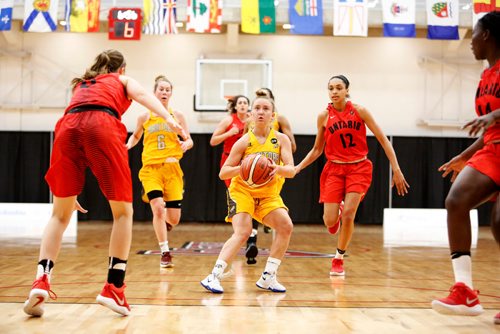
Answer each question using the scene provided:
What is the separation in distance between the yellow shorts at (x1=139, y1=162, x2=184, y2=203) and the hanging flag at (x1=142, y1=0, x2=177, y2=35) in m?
7.43

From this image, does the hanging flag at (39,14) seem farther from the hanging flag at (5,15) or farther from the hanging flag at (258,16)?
the hanging flag at (258,16)

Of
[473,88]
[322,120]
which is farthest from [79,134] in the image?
[473,88]

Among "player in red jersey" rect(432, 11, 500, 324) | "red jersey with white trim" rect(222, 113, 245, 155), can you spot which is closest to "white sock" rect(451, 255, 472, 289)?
"player in red jersey" rect(432, 11, 500, 324)

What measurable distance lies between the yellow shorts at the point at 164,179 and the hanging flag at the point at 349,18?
7.71 m

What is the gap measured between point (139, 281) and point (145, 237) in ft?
19.2

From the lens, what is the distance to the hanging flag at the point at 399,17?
1340cm

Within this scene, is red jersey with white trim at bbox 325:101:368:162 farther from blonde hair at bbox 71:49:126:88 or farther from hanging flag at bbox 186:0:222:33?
hanging flag at bbox 186:0:222:33

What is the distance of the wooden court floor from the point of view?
10.7ft

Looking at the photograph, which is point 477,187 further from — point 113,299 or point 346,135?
point 346,135

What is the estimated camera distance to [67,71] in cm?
1584

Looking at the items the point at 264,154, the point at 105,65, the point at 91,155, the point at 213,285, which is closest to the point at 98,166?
the point at 91,155

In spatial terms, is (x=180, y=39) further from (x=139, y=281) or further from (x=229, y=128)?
(x=139, y=281)

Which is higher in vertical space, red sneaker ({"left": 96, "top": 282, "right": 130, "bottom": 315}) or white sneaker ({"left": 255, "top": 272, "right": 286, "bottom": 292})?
red sneaker ({"left": 96, "top": 282, "right": 130, "bottom": 315})

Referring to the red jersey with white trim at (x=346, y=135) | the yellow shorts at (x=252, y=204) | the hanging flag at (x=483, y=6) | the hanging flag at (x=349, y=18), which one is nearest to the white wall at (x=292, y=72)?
the hanging flag at (x=349, y=18)
